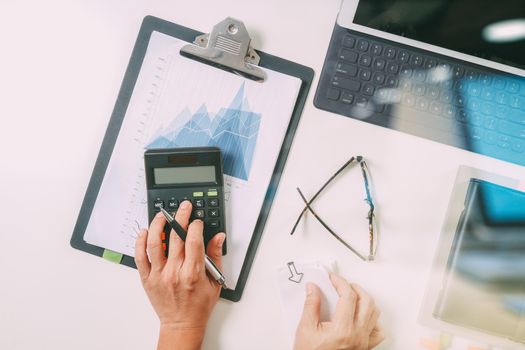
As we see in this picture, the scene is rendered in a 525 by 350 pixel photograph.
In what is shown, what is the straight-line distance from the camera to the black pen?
735 millimetres

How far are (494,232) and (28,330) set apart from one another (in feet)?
2.43

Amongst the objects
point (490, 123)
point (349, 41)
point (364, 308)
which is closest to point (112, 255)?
point (364, 308)

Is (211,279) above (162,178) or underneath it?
underneath

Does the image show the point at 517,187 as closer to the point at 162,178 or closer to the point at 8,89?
the point at 162,178

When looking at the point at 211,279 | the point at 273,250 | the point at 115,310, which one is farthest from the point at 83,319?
the point at 273,250

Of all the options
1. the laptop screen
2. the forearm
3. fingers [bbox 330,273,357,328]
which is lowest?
the forearm

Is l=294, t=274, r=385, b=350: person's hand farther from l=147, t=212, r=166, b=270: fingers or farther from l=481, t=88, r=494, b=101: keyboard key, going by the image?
l=481, t=88, r=494, b=101: keyboard key

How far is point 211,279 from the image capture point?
2.50 ft

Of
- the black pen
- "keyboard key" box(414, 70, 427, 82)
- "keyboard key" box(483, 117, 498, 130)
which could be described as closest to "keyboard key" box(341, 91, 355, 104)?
"keyboard key" box(414, 70, 427, 82)

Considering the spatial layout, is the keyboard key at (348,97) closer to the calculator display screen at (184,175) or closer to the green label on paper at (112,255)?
the calculator display screen at (184,175)

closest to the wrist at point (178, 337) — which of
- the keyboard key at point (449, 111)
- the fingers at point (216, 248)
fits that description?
the fingers at point (216, 248)

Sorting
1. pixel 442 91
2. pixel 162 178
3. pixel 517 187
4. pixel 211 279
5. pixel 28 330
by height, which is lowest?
pixel 28 330

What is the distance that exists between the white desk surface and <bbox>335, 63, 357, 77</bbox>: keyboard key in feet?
0.12

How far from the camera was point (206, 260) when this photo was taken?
0.74 metres
